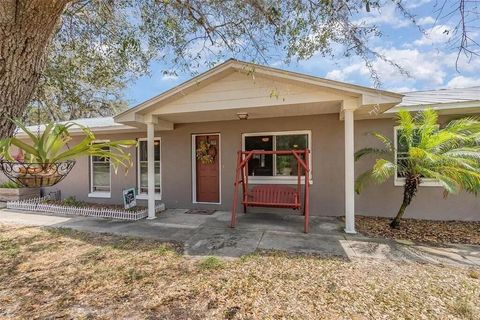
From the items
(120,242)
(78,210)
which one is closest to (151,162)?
(120,242)

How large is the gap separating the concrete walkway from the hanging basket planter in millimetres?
2826

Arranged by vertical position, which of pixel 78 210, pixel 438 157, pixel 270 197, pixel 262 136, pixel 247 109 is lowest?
pixel 78 210

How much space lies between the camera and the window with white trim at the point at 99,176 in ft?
30.6

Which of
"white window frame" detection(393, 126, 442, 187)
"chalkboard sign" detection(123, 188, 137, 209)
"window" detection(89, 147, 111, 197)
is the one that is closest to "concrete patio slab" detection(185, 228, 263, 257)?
"chalkboard sign" detection(123, 188, 137, 209)

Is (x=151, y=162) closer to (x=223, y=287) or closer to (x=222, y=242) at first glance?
(x=222, y=242)

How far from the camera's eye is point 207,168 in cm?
812

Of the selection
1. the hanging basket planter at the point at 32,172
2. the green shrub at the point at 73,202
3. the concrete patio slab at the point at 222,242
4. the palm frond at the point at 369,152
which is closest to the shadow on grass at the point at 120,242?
the concrete patio slab at the point at 222,242

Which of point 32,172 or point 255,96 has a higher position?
point 255,96

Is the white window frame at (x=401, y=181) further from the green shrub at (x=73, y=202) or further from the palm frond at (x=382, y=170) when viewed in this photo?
the green shrub at (x=73, y=202)

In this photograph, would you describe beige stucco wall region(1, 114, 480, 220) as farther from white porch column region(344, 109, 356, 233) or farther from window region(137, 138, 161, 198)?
white porch column region(344, 109, 356, 233)

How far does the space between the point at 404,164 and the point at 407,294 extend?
3551 millimetres

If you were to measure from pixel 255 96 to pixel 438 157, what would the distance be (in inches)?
154

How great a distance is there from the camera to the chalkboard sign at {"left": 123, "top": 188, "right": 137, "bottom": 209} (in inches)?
297

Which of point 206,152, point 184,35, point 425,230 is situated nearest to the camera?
point 184,35
